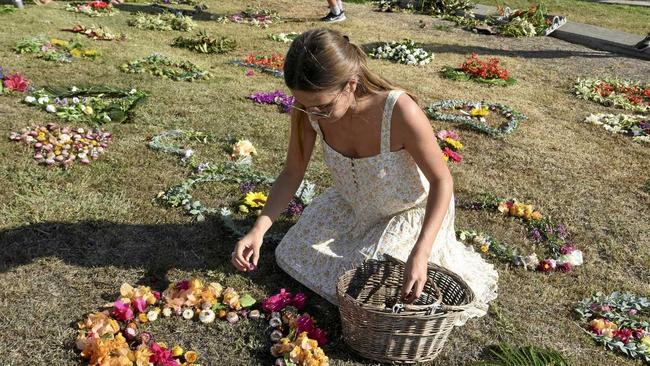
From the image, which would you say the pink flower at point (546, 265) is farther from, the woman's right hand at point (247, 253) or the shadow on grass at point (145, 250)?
the woman's right hand at point (247, 253)

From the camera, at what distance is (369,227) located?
384 cm

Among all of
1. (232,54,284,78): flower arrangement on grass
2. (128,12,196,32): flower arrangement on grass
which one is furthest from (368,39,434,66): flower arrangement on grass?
(128,12,196,32): flower arrangement on grass

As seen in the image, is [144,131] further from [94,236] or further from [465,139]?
[465,139]

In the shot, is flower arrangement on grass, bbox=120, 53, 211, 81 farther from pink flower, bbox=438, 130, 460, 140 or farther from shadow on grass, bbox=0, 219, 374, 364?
shadow on grass, bbox=0, 219, 374, 364

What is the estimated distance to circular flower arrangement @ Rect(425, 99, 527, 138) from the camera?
22.5 feet

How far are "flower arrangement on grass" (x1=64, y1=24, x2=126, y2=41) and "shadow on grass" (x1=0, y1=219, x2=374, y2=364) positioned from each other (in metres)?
5.76

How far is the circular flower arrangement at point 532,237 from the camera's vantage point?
4.33 meters

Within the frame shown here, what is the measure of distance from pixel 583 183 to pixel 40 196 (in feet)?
16.3

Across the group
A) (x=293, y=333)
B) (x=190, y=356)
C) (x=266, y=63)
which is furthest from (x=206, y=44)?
(x=190, y=356)

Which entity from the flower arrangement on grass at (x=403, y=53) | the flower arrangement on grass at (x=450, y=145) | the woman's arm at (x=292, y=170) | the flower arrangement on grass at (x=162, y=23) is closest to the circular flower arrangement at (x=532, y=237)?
the flower arrangement on grass at (x=450, y=145)

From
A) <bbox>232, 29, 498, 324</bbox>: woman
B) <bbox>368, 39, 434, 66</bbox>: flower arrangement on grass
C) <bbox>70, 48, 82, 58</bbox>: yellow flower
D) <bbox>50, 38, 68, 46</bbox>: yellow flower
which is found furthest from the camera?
<bbox>368, 39, 434, 66</bbox>: flower arrangement on grass

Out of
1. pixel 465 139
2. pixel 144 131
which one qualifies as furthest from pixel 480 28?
pixel 144 131

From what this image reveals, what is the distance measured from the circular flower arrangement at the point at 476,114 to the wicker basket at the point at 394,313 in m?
3.64

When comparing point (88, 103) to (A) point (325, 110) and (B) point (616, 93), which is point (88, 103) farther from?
(B) point (616, 93)
